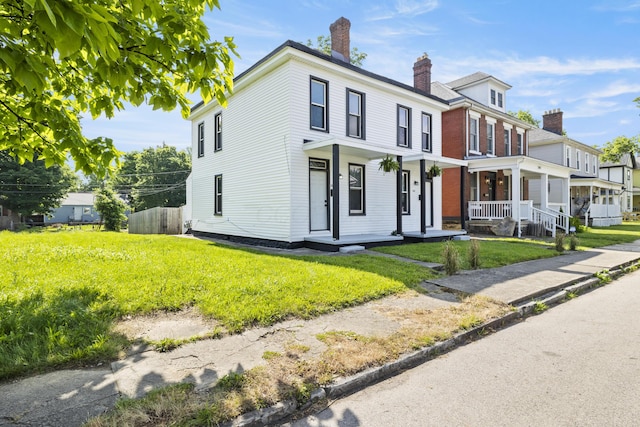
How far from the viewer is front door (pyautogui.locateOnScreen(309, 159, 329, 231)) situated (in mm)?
11594

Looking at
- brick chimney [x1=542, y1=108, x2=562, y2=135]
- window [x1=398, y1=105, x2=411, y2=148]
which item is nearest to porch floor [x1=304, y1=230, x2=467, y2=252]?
window [x1=398, y1=105, x2=411, y2=148]

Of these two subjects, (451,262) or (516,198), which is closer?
(451,262)

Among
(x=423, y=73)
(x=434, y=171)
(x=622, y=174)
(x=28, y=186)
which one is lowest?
(x=434, y=171)

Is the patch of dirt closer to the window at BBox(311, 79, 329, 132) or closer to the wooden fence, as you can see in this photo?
the window at BBox(311, 79, 329, 132)

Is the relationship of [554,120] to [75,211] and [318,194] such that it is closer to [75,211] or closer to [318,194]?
[318,194]

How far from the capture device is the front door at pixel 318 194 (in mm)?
11594

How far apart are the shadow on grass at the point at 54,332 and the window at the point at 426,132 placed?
1390 centimetres

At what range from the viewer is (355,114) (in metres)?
12.7

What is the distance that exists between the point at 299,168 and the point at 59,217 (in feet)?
202

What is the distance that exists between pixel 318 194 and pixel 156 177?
4250cm

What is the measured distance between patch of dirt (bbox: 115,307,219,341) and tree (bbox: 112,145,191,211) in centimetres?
4289

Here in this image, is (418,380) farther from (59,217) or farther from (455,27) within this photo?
(59,217)

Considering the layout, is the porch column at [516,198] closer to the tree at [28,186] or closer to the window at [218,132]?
the window at [218,132]

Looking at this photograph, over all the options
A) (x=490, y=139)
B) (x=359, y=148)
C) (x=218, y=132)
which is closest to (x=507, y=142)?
(x=490, y=139)
